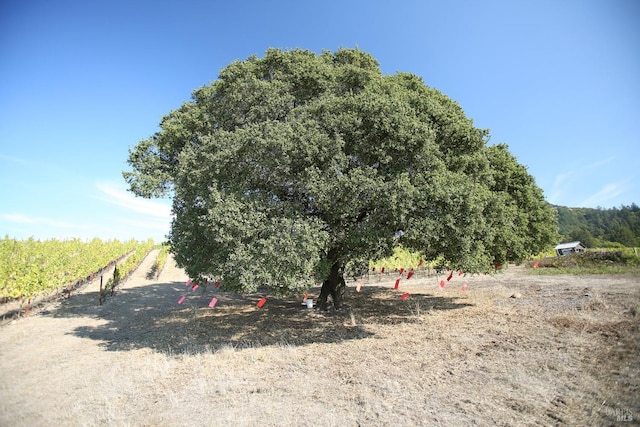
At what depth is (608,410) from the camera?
574 cm

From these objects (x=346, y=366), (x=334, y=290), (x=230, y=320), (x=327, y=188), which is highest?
(x=327, y=188)

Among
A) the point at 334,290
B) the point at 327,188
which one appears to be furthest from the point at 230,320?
the point at 327,188

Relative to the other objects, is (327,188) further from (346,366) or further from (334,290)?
(334,290)

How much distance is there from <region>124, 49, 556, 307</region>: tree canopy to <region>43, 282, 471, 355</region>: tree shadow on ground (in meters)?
2.92

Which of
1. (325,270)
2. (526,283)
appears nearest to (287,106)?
(325,270)

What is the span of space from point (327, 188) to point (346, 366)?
547 cm

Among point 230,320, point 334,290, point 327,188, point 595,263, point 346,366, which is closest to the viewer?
point 346,366

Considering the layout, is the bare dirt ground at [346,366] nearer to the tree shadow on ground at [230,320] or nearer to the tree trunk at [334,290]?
the tree shadow on ground at [230,320]

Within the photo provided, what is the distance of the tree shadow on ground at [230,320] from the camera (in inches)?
513

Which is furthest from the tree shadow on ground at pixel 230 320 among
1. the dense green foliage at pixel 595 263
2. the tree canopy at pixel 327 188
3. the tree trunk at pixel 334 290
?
the dense green foliage at pixel 595 263

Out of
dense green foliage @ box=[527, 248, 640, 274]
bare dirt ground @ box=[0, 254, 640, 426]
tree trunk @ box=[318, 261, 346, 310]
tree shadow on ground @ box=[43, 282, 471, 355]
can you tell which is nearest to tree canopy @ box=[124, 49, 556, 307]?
bare dirt ground @ box=[0, 254, 640, 426]

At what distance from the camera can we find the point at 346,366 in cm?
920

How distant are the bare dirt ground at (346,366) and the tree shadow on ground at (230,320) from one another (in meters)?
0.15

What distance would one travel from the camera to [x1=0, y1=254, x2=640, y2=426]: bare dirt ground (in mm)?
6453
